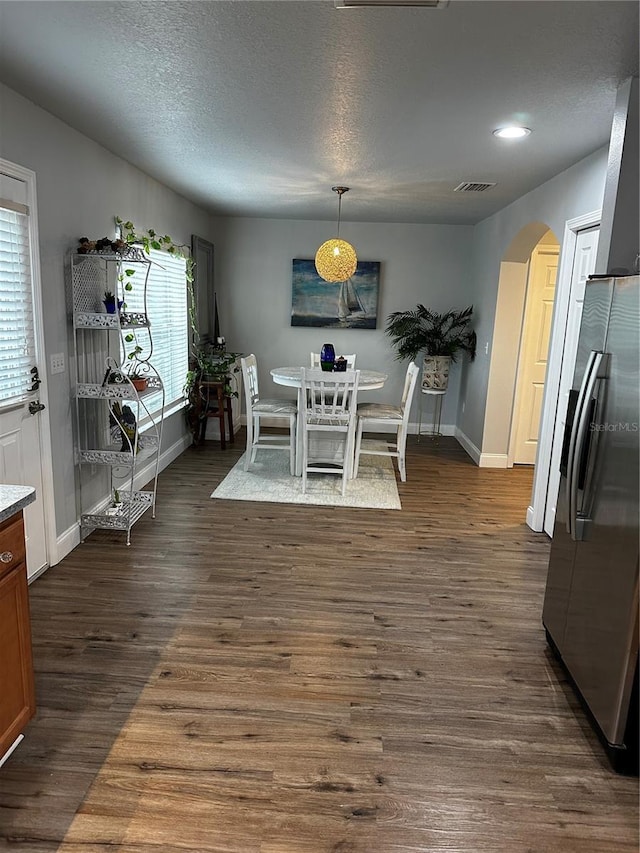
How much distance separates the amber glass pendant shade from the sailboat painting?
5.21 feet

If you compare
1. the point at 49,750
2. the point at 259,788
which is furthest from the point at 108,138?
the point at 259,788

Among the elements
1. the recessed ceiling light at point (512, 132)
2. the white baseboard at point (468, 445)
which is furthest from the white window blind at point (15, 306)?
the white baseboard at point (468, 445)

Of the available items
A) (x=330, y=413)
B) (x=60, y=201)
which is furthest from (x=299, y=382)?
(x=60, y=201)

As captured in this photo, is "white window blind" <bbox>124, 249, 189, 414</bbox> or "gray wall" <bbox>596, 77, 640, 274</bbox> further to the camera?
"white window blind" <bbox>124, 249, 189, 414</bbox>

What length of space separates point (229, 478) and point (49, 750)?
3128 mm

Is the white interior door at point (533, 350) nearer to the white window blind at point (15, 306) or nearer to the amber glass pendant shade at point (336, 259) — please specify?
the amber glass pendant shade at point (336, 259)

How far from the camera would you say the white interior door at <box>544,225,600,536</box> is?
3516 mm

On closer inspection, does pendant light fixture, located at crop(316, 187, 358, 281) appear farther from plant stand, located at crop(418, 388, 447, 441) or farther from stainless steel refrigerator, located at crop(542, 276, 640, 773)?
stainless steel refrigerator, located at crop(542, 276, 640, 773)

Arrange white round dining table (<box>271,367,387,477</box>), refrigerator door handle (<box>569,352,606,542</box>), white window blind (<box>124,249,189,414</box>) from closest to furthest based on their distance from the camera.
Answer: refrigerator door handle (<box>569,352,606,542</box>) < white window blind (<box>124,249,189,414</box>) < white round dining table (<box>271,367,387,477</box>)

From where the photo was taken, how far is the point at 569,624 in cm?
238

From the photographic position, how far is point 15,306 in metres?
2.88

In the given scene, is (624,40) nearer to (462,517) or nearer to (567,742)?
(567,742)

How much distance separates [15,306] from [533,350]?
4.59 meters

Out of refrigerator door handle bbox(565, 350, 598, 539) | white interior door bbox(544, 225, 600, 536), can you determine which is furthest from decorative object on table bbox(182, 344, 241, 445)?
refrigerator door handle bbox(565, 350, 598, 539)
